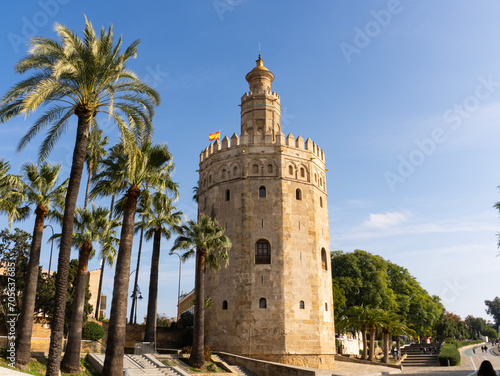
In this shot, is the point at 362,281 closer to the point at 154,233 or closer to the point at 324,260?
the point at 324,260

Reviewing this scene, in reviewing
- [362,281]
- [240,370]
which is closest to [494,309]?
[362,281]

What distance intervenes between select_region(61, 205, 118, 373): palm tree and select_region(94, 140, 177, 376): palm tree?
2.40m

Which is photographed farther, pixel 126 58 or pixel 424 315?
pixel 424 315

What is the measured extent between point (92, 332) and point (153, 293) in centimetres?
436

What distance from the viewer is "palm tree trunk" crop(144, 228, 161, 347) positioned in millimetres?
26828

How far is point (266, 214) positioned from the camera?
32094 millimetres

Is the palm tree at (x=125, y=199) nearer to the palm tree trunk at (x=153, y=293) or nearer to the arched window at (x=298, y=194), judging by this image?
the palm tree trunk at (x=153, y=293)

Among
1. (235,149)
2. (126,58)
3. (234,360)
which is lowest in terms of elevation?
(234,360)

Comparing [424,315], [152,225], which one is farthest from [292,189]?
[424,315]

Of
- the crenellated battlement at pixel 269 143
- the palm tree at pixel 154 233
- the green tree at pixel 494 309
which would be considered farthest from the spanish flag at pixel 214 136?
the green tree at pixel 494 309

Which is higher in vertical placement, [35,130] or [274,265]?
[35,130]

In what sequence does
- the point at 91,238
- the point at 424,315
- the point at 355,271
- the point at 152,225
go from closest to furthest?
1. the point at 91,238
2. the point at 152,225
3. the point at 355,271
4. the point at 424,315

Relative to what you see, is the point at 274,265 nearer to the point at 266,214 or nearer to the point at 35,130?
the point at 266,214

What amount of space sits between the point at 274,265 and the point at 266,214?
3.72m
